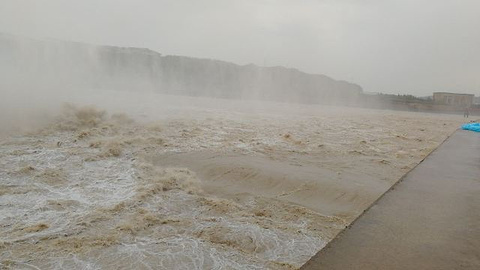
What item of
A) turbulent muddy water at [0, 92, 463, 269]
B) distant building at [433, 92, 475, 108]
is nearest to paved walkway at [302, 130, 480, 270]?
turbulent muddy water at [0, 92, 463, 269]

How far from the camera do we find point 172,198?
5.41 m

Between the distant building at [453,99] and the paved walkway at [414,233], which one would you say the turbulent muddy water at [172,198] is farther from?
the distant building at [453,99]

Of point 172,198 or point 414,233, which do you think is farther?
point 172,198

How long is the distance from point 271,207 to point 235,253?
1.60 m

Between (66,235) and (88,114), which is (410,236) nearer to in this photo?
(66,235)

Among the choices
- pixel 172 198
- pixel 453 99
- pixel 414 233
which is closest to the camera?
pixel 414 233

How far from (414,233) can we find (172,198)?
3.59m

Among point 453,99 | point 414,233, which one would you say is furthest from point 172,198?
point 453,99

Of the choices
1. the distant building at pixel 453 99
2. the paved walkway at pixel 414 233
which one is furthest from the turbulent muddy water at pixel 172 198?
the distant building at pixel 453 99

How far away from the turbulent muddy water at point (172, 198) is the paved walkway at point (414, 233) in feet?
3.58

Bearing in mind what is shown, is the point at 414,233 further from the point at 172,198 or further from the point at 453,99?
the point at 453,99

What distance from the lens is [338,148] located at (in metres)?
11.0

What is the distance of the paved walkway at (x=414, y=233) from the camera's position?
2193 millimetres

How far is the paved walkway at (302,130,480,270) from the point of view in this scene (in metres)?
2.19
